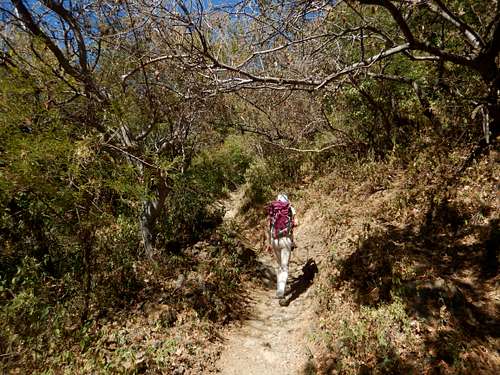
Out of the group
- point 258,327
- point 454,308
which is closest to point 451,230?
point 454,308

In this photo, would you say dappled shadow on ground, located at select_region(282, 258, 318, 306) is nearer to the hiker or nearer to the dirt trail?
the dirt trail

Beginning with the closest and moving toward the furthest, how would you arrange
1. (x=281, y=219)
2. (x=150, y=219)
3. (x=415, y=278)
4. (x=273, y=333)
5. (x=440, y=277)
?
(x=440, y=277) → (x=415, y=278) → (x=273, y=333) → (x=281, y=219) → (x=150, y=219)

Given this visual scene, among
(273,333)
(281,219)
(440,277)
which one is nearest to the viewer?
(440,277)

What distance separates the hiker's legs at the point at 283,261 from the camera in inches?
277

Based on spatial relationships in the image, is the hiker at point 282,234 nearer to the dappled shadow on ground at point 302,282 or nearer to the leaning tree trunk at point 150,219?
the dappled shadow on ground at point 302,282

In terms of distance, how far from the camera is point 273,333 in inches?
244

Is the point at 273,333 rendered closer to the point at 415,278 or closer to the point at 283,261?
the point at 283,261

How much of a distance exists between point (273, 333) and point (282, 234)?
1.96m

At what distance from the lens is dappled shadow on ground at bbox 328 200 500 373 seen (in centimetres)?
430

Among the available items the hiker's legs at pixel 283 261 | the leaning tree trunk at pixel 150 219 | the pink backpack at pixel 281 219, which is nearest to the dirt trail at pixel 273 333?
the hiker's legs at pixel 283 261

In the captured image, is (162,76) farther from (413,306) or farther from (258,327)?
(413,306)

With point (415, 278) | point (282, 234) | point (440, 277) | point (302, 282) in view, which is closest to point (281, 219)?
point (282, 234)

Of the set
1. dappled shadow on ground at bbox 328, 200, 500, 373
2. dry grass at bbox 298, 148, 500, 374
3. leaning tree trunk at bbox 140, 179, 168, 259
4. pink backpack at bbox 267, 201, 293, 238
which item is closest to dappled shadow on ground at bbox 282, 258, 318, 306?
dry grass at bbox 298, 148, 500, 374

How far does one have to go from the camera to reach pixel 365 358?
4660 millimetres
